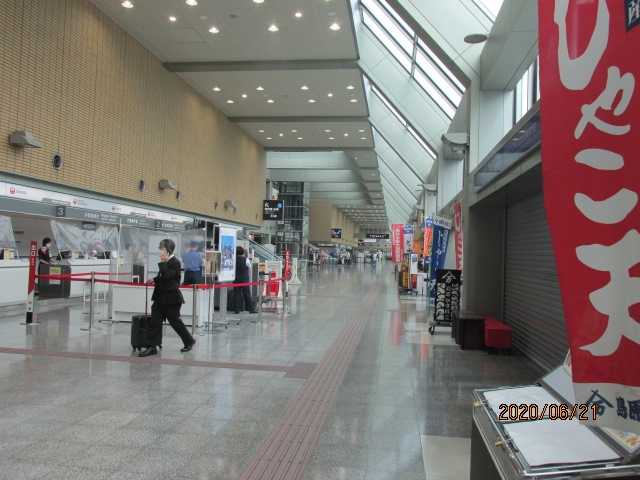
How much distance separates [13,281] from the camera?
1095cm

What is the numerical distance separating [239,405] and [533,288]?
495cm

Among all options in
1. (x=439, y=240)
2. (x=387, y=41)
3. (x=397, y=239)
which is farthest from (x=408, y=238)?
(x=439, y=240)

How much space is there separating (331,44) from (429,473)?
13.3 meters

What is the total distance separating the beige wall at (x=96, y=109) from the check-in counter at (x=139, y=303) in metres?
3.55

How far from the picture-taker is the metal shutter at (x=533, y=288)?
21.1 ft

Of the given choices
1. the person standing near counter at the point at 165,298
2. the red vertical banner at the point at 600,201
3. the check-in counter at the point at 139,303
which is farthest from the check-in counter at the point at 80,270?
the red vertical banner at the point at 600,201

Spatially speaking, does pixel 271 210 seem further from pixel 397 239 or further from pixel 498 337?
pixel 498 337

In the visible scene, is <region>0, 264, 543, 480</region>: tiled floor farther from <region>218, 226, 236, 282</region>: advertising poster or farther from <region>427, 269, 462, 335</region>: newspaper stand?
<region>218, 226, 236, 282</region>: advertising poster

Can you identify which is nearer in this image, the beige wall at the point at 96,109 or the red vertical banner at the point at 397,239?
the beige wall at the point at 96,109

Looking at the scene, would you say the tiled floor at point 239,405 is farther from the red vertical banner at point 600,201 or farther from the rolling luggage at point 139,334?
the red vertical banner at point 600,201

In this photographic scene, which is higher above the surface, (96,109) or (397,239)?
(96,109)

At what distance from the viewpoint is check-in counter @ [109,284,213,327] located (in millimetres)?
9696

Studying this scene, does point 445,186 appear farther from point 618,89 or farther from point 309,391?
point 618,89
